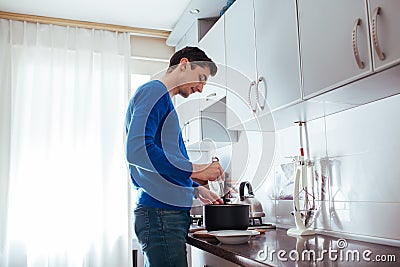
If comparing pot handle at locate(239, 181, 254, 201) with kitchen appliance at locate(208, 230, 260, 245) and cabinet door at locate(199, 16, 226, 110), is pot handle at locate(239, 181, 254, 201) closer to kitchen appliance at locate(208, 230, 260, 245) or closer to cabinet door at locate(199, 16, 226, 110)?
cabinet door at locate(199, 16, 226, 110)

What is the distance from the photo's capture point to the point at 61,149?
115 inches

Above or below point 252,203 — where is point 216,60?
above

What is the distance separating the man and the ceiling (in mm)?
1466

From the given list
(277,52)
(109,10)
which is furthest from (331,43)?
(109,10)

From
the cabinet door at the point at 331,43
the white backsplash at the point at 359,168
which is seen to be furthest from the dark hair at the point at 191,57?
the white backsplash at the point at 359,168

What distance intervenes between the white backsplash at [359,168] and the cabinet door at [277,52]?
0.94 feet

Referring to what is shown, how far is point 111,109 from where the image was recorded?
3.09 meters

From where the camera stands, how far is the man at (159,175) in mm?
1454

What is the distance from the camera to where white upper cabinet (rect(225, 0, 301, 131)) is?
159 centimetres

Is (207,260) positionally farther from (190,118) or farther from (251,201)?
(190,118)

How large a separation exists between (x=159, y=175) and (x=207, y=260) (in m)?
0.47

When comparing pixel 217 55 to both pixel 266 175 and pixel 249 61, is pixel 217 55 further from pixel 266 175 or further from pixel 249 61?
pixel 266 175

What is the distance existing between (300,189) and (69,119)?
6.06ft

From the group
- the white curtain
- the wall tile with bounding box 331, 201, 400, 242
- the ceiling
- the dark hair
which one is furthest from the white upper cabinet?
the white curtain
